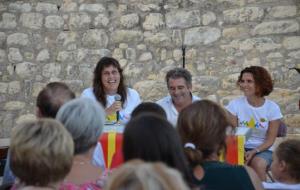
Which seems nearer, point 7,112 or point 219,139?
point 219,139

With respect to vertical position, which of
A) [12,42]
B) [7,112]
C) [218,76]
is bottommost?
[7,112]

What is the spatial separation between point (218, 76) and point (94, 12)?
1773 mm

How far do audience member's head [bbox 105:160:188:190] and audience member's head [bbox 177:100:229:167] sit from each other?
3.03ft

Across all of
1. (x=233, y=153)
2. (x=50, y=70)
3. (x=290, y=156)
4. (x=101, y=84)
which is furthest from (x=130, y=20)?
(x=290, y=156)

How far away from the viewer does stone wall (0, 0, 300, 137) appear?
21.4 feet

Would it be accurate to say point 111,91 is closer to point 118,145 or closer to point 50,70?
point 118,145

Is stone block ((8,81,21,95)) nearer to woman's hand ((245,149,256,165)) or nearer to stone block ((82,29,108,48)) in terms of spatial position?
stone block ((82,29,108,48))

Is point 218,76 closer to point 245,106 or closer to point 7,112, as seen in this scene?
point 245,106

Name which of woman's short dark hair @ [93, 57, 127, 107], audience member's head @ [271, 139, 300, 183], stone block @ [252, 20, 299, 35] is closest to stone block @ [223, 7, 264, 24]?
stone block @ [252, 20, 299, 35]

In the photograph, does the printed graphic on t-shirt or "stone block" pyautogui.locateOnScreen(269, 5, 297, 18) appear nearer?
the printed graphic on t-shirt

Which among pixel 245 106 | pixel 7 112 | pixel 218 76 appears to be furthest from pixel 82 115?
pixel 7 112

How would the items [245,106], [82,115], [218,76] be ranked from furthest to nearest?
1. [218,76]
2. [245,106]
3. [82,115]

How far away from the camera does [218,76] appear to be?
22.1ft

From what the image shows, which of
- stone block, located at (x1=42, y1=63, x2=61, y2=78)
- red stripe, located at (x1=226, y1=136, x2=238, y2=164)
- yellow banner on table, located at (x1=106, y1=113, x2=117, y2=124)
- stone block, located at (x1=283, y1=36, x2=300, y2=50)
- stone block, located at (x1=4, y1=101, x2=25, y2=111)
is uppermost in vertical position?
stone block, located at (x1=283, y1=36, x2=300, y2=50)
